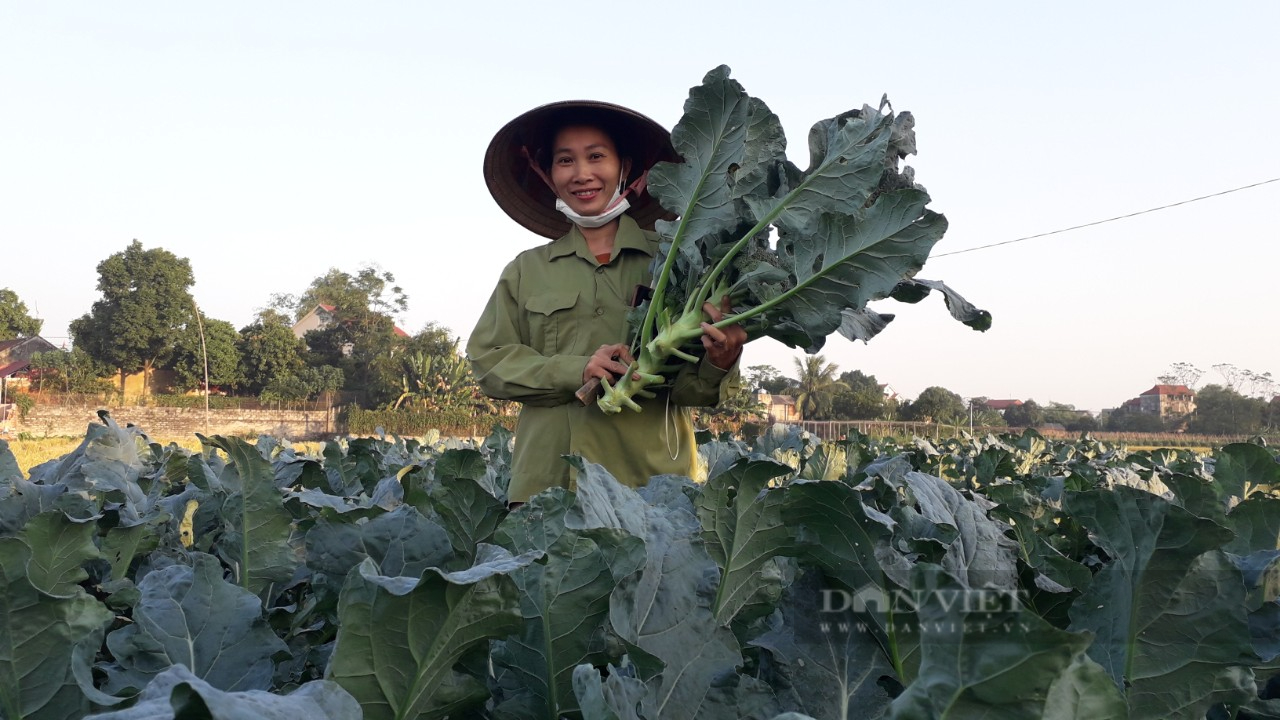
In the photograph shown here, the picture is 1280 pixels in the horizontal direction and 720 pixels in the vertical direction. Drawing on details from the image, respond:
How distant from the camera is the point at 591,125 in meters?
2.68

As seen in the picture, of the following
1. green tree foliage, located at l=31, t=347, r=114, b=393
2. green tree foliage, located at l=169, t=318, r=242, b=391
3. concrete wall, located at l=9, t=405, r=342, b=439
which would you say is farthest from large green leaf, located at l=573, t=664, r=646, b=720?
green tree foliage, located at l=169, t=318, r=242, b=391

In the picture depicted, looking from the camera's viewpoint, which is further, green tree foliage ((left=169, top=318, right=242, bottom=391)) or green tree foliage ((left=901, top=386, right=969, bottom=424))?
green tree foliage ((left=901, top=386, right=969, bottom=424))

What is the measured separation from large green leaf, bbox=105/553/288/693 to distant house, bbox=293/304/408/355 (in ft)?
186


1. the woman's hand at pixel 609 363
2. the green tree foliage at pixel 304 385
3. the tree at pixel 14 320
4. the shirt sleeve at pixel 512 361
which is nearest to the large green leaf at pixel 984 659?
the woman's hand at pixel 609 363

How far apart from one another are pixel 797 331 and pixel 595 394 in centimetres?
64

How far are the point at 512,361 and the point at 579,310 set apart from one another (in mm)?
307

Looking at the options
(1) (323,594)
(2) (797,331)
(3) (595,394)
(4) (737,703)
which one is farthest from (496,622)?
(3) (595,394)

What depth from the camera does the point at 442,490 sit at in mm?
1004

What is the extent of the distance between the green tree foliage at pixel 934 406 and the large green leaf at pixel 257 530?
190ft

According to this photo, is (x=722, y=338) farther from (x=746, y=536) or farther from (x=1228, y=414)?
(x=1228, y=414)

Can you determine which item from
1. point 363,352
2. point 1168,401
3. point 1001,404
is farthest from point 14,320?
point 1168,401

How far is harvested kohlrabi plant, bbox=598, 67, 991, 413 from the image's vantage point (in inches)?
66.2

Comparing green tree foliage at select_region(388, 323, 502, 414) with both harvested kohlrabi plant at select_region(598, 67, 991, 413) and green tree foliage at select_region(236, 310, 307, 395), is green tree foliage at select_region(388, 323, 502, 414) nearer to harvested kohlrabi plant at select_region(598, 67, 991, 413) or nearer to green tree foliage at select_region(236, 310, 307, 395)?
green tree foliage at select_region(236, 310, 307, 395)

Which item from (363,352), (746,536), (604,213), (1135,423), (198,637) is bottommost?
(1135,423)
